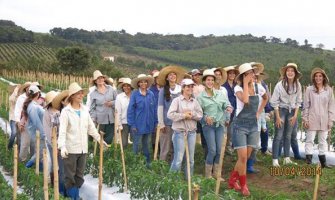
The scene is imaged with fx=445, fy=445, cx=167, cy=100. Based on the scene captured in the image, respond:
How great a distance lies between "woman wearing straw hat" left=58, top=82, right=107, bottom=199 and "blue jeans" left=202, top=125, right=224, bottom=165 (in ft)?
5.75

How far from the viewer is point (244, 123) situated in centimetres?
617

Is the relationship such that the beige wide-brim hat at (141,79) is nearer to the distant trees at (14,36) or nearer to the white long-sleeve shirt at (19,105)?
the white long-sleeve shirt at (19,105)

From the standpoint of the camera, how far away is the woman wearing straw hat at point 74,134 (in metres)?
5.79

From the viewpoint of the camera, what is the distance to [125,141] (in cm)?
872

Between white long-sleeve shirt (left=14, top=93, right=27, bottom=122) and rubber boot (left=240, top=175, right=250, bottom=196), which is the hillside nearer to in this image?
white long-sleeve shirt (left=14, top=93, right=27, bottom=122)

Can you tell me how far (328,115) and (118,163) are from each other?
3738mm

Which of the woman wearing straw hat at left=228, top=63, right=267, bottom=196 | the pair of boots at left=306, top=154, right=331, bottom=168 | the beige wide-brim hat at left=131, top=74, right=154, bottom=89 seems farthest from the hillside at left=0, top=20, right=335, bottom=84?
the woman wearing straw hat at left=228, top=63, right=267, bottom=196

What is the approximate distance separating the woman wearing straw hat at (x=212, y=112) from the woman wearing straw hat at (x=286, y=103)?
1401 mm

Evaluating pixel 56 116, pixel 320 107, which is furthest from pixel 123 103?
pixel 320 107

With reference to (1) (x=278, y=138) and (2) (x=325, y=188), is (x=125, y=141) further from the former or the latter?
(2) (x=325, y=188)

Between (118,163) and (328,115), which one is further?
(328,115)

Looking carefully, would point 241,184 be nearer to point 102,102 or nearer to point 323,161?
point 323,161

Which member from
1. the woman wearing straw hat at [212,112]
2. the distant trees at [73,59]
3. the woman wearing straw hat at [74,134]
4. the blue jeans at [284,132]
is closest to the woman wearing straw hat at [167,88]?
the woman wearing straw hat at [212,112]

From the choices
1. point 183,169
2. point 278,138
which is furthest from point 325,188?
point 183,169
